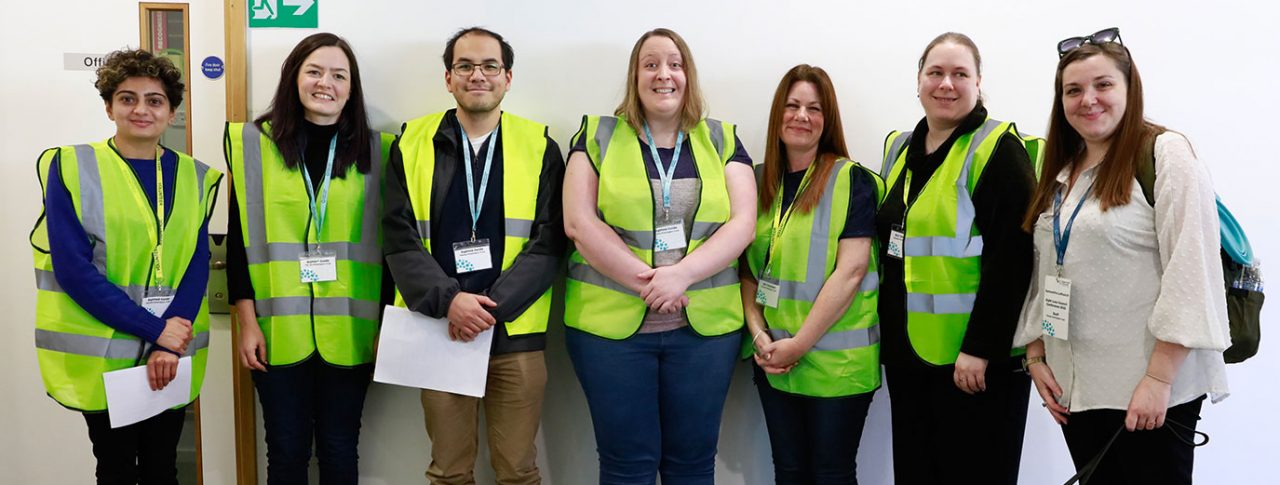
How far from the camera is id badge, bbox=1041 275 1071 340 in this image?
1.68 metres

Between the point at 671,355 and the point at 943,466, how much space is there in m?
0.78

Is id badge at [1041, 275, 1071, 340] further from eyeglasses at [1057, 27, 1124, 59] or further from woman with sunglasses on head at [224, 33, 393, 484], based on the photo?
woman with sunglasses on head at [224, 33, 393, 484]

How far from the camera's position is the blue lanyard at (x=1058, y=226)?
168 cm

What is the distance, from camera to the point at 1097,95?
164 centimetres

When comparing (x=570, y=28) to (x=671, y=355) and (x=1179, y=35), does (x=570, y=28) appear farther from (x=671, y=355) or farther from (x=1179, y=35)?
(x=1179, y=35)

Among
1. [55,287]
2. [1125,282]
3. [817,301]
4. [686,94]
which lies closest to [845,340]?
[817,301]

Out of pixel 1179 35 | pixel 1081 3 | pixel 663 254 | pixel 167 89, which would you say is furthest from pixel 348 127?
pixel 1179 35

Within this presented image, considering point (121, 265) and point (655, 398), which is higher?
point (121, 265)

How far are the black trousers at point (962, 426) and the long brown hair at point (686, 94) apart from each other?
93 centimetres

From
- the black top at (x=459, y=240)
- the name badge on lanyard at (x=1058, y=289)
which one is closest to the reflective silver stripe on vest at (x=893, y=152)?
the name badge on lanyard at (x=1058, y=289)

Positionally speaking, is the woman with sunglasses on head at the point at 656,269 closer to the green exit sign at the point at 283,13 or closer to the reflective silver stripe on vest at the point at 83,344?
the green exit sign at the point at 283,13

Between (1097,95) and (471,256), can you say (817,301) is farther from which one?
(471,256)

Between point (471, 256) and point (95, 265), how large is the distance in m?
0.99

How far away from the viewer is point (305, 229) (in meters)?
2.19
